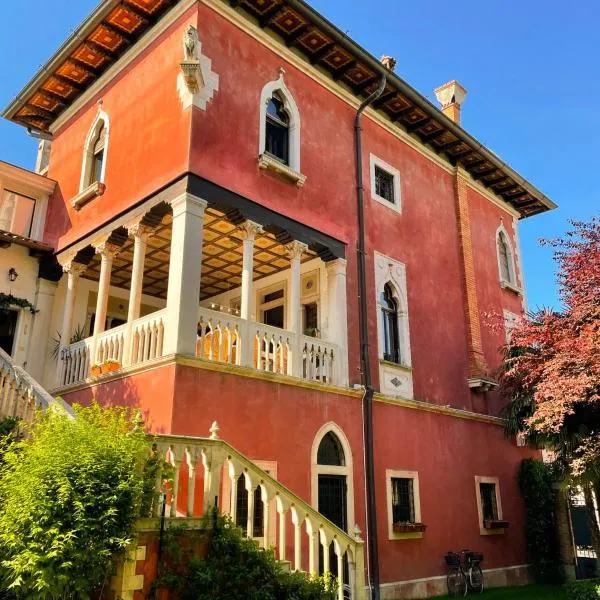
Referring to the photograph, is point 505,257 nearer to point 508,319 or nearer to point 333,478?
point 508,319

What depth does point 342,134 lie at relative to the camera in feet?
47.3

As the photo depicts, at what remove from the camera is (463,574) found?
13070 millimetres

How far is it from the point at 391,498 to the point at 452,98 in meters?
13.6

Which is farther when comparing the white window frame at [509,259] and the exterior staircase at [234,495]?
the white window frame at [509,259]

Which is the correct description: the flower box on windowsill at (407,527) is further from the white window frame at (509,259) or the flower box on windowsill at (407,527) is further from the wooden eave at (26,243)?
the wooden eave at (26,243)

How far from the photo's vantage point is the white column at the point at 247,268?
11.0 m

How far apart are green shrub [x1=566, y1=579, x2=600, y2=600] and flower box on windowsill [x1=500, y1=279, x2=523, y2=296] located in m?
9.02

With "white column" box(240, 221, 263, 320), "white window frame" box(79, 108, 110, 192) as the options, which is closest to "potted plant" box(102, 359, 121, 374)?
"white column" box(240, 221, 263, 320)

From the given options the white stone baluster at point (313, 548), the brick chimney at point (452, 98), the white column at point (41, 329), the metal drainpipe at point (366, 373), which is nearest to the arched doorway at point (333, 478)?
the metal drainpipe at point (366, 373)

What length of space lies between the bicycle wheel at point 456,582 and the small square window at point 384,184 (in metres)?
8.73

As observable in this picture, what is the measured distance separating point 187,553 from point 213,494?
702 millimetres

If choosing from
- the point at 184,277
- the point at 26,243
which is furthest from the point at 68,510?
the point at 26,243

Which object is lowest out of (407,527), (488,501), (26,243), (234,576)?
(234,576)

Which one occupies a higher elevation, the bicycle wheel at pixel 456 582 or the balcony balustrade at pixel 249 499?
the balcony balustrade at pixel 249 499
